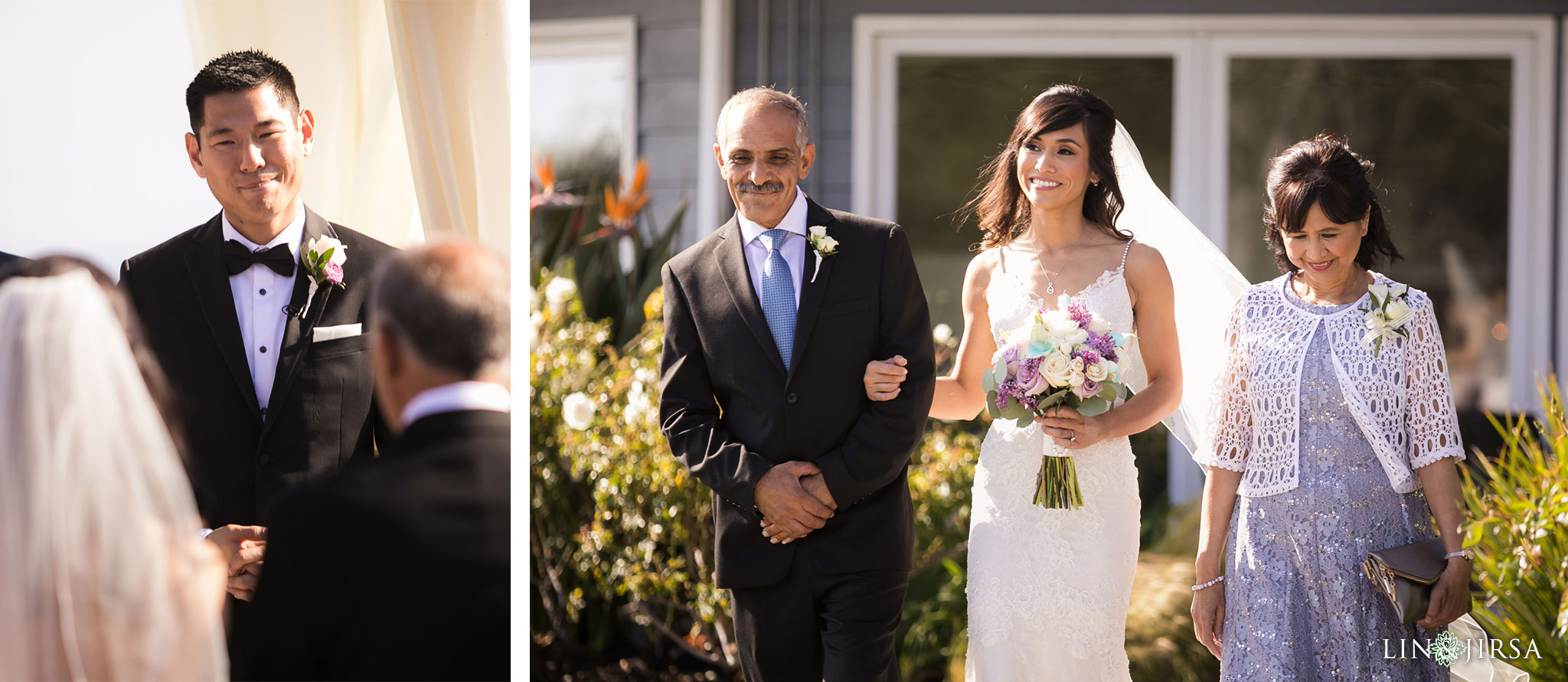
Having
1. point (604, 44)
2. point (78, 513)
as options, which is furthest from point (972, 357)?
point (604, 44)

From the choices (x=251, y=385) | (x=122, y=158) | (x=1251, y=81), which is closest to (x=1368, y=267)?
(x=251, y=385)

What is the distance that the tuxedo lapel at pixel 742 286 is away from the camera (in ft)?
9.91

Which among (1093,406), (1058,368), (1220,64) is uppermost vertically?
(1220,64)

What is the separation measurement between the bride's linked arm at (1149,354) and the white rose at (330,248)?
1847 millimetres

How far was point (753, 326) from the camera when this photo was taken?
303 centimetres

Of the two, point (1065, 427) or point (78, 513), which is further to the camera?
point (1065, 427)

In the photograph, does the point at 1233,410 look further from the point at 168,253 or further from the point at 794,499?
the point at 168,253

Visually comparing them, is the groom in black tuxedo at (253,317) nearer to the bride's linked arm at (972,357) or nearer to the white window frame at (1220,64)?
the bride's linked arm at (972,357)

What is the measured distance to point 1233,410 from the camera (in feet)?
10.2

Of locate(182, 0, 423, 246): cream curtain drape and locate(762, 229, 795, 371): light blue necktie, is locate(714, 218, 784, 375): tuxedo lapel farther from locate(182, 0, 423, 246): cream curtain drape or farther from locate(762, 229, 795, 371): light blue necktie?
locate(182, 0, 423, 246): cream curtain drape

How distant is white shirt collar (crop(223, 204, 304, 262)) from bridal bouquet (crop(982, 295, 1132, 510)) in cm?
176

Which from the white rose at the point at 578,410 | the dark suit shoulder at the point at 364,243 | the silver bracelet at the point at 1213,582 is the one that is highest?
the dark suit shoulder at the point at 364,243

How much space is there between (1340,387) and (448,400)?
2.15 meters

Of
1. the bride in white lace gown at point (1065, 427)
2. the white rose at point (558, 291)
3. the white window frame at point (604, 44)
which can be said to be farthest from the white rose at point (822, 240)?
the white window frame at point (604, 44)
